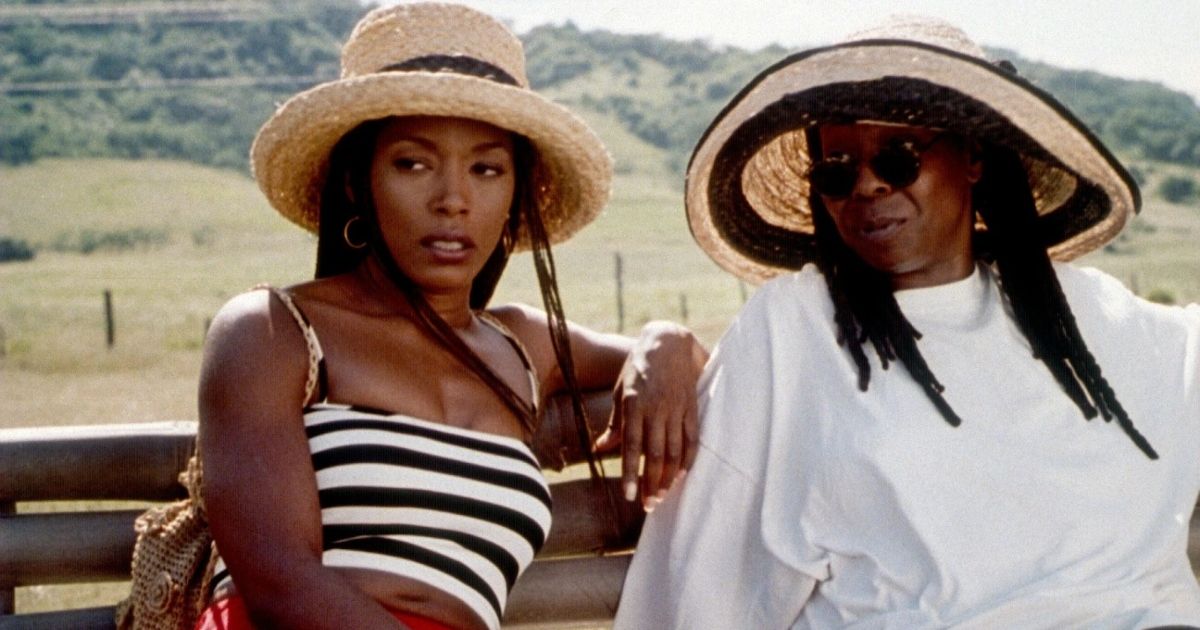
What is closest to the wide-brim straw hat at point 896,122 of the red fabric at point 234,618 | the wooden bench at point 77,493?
the wooden bench at point 77,493

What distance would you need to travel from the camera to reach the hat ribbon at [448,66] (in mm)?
2834

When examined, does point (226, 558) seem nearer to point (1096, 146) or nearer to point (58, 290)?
point (1096, 146)

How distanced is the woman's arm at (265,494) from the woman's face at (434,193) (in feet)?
1.40

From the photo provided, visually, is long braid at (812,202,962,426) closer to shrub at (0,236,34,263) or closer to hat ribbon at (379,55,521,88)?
hat ribbon at (379,55,521,88)

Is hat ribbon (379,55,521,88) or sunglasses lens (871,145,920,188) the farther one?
sunglasses lens (871,145,920,188)

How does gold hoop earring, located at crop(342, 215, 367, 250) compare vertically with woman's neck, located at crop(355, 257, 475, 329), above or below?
above

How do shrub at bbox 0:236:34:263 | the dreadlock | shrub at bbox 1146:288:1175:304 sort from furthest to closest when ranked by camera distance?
shrub at bbox 0:236:34:263 < shrub at bbox 1146:288:1175:304 < the dreadlock

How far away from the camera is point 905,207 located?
314 cm

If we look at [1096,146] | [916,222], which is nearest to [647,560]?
[916,222]

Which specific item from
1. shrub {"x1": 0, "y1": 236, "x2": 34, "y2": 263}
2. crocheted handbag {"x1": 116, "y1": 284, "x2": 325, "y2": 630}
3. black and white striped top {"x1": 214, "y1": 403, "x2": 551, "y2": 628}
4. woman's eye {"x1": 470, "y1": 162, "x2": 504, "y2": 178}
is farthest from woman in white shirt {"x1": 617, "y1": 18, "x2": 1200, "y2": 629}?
shrub {"x1": 0, "y1": 236, "x2": 34, "y2": 263}

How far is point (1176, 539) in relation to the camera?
9.98 ft

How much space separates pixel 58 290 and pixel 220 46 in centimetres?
5652

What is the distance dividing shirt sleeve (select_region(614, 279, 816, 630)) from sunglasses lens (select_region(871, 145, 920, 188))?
50 cm

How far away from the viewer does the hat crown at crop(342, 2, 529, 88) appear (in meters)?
2.88
